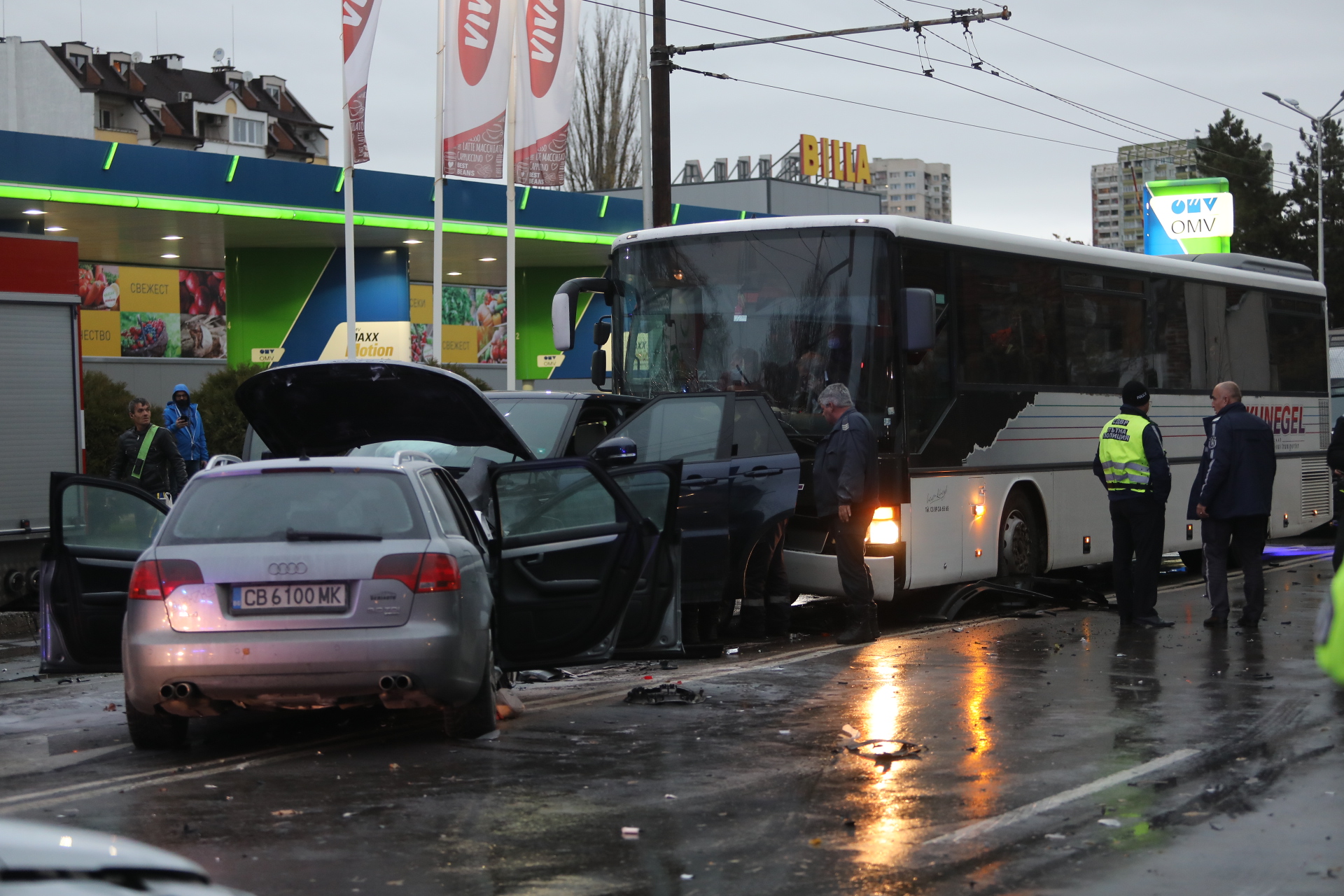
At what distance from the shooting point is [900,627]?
12.9m

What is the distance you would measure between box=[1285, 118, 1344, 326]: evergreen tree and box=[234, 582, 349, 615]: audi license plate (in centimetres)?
8006

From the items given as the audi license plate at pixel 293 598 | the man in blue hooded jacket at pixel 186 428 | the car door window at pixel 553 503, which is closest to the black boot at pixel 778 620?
the car door window at pixel 553 503

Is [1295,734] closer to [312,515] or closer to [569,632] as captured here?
[569,632]

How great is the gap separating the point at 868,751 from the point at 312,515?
2819 millimetres

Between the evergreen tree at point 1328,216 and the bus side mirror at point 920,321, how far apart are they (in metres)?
73.8

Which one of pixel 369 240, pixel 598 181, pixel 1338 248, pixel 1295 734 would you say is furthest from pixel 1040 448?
pixel 1338 248

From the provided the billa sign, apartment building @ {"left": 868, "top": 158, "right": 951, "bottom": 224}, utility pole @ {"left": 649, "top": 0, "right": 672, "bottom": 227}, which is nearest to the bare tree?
the billa sign

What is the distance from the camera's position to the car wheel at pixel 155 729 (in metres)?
7.53

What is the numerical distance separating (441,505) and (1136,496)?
6.57 m

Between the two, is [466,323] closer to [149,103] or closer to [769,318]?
[769,318]

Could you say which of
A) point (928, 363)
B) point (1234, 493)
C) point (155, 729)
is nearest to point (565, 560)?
point (155, 729)

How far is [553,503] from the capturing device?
8.48 m

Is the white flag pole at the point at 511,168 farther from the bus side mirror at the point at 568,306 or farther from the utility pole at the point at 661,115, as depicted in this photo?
the bus side mirror at the point at 568,306

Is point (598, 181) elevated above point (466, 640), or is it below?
above
